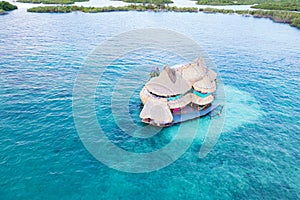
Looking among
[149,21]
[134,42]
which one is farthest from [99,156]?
[149,21]

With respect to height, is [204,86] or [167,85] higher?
→ [167,85]

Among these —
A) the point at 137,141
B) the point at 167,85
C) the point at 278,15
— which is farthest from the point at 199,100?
the point at 278,15

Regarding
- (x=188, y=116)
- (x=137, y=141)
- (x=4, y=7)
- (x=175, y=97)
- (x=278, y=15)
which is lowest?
(x=137, y=141)

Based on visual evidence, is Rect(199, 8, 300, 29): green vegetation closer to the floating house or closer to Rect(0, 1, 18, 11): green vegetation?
→ the floating house

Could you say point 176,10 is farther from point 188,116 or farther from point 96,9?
point 188,116

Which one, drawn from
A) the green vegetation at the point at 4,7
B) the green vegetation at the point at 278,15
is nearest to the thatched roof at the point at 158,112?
the green vegetation at the point at 278,15

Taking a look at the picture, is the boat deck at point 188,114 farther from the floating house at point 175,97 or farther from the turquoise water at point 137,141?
the turquoise water at point 137,141
